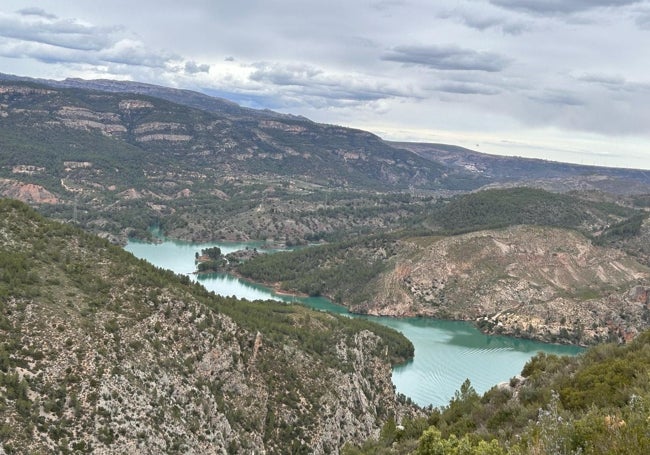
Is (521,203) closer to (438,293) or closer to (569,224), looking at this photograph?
(569,224)

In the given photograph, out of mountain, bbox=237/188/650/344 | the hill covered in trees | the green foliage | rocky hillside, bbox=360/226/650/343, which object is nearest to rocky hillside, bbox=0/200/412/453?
the hill covered in trees

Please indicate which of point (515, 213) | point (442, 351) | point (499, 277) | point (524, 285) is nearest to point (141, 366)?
point (442, 351)

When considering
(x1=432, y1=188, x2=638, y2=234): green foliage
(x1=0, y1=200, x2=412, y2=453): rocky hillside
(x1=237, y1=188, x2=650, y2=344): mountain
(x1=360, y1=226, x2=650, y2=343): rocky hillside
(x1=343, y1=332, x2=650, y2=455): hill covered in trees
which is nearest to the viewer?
(x1=343, y1=332, x2=650, y2=455): hill covered in trees

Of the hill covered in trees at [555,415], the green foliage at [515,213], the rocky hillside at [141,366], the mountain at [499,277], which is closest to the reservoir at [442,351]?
the mountain at [499,277]

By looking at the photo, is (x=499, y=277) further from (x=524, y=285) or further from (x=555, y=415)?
(x=555, y=415)

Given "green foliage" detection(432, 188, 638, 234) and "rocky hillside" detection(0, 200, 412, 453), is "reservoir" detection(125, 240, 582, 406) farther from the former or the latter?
"green foliage" detection(432, 188, 638, 234)

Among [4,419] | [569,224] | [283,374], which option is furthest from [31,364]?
[569,224]
